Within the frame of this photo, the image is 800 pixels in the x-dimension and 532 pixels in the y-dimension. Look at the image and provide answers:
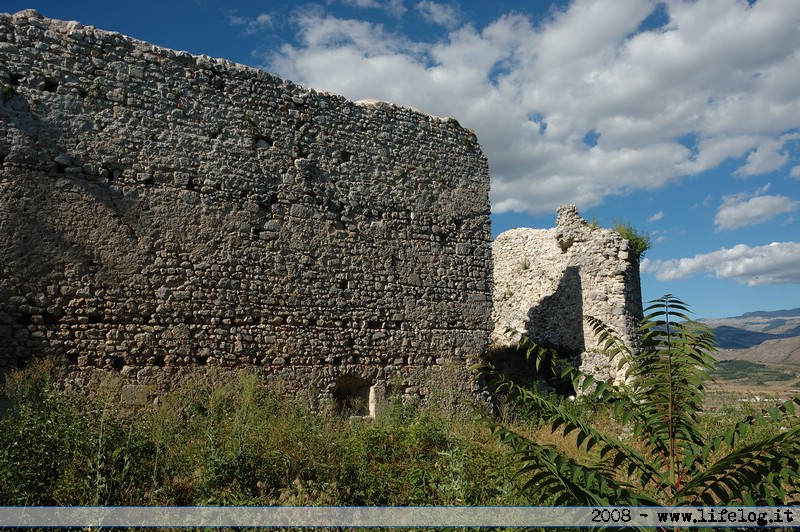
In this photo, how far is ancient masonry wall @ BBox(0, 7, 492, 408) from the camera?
269 inches

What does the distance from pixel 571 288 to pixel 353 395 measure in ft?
21.8

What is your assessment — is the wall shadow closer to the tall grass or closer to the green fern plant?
the tall grass

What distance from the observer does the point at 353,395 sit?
348 inches

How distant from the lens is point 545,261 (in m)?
14.6

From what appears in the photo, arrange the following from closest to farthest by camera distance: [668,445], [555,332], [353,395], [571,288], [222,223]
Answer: [668,445], [222,223], [353,395], [571,288], [555,332]

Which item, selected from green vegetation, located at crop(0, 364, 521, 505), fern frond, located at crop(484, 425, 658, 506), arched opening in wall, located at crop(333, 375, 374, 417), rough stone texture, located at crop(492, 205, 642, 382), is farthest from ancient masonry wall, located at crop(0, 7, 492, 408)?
fern frond, located at crop(484, 425, 658, 506)

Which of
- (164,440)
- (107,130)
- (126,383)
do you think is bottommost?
(164,440)

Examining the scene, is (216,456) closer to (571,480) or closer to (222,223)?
(571,480)

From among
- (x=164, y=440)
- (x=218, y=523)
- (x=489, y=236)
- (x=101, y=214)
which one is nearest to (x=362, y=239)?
(x=489, y=236)

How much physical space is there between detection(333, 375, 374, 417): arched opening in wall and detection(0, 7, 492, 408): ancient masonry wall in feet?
0.21

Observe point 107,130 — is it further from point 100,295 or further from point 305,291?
point 305,291

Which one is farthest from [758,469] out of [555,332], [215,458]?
[555,332]

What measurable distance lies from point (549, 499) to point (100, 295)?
5.53 m

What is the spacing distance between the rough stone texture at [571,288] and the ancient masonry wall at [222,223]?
3.31 m
